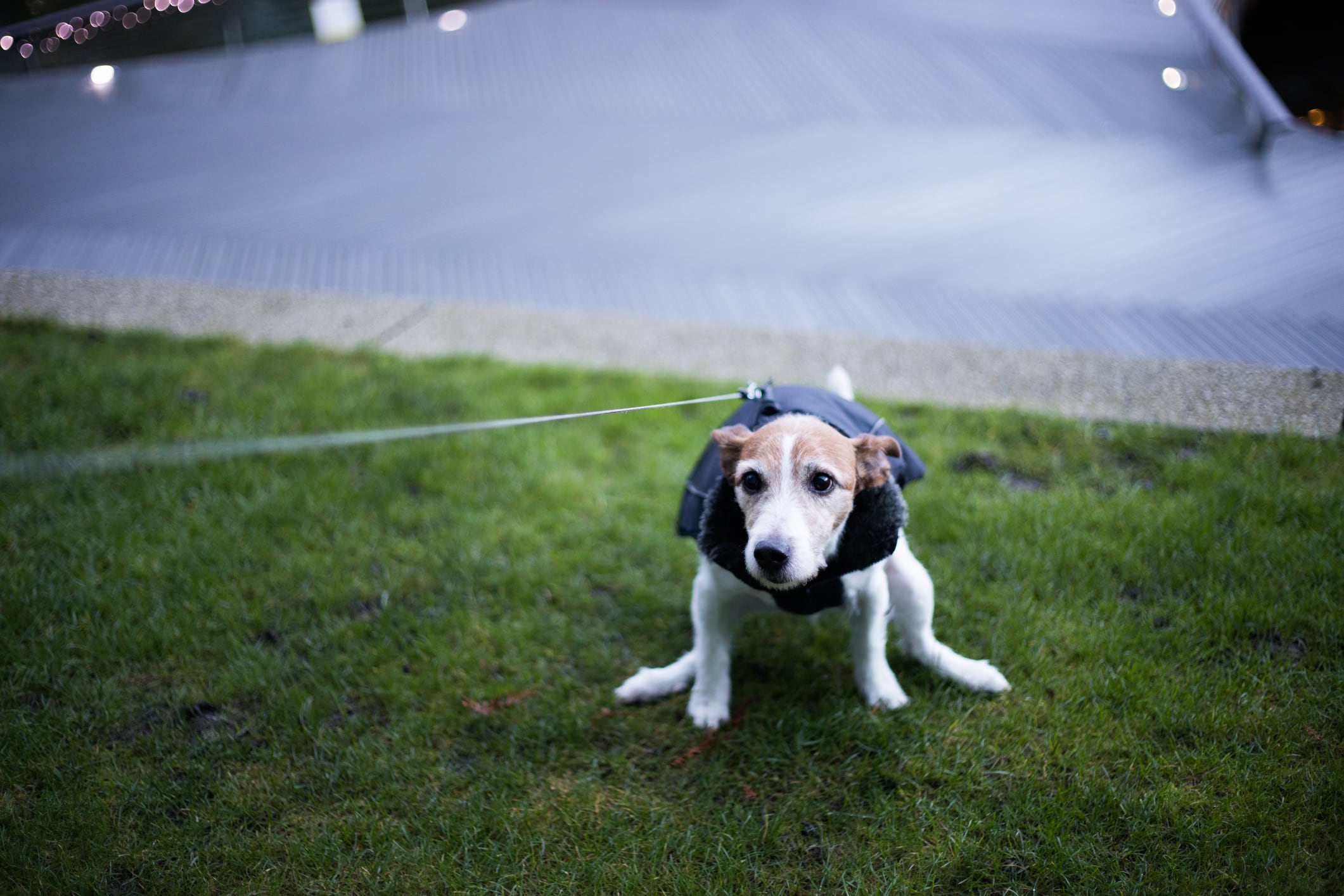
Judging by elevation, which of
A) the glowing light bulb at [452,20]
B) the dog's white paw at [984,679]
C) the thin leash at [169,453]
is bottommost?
the dog's white paw at [984,679]

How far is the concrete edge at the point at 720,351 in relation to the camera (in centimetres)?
397

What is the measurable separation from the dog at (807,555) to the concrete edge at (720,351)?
5.26 ft

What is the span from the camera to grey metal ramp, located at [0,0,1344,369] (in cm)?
500

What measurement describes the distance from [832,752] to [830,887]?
1.40 ft

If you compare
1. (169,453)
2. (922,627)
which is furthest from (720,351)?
(169,453)

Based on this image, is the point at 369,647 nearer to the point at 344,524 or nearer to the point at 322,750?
the point at 322,750

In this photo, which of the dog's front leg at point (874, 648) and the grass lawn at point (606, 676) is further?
the dog's front leg at point (874, 648)

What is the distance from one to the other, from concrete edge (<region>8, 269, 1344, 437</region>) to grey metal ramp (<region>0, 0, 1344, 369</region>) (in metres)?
0.18

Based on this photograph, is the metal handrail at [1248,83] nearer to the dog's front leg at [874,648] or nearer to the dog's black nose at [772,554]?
the dog's front leg at [874,648]

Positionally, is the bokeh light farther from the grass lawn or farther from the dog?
the dog

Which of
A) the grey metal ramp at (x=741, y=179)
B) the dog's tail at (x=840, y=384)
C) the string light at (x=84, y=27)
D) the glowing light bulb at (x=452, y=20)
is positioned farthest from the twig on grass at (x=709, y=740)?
the glowing light bulb at (x=452, y=20)

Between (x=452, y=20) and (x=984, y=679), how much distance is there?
797 centimetres

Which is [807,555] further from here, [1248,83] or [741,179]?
[1248,83]

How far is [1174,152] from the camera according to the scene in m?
6.14
